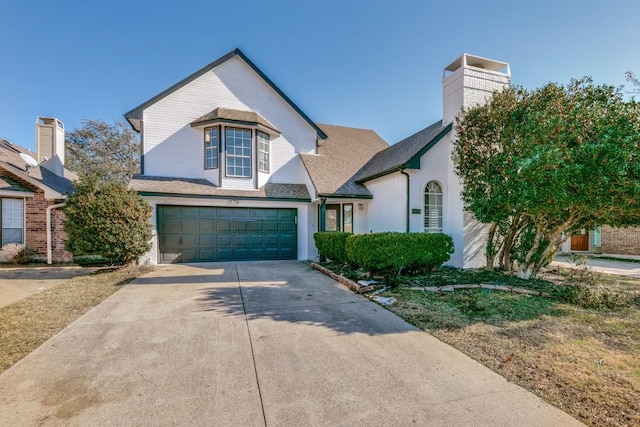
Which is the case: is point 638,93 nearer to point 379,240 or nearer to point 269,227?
point 379,240

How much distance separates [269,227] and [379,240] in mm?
6136

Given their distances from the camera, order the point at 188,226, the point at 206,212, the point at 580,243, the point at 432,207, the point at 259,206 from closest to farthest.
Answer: the point at 432,207 → the point at 188,226 → the point at 206,212 → the point at 259,206 → the point at 580,243

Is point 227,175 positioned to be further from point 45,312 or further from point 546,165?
point 546,165

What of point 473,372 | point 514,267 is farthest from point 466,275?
point 473,372

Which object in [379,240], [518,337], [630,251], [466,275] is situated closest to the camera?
[518,337]

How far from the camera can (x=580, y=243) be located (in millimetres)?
16328

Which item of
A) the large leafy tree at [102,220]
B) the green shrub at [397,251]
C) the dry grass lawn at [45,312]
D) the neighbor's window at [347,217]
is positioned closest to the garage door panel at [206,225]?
the large leafy tree at [102,220]

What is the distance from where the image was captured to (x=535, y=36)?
30.9ft

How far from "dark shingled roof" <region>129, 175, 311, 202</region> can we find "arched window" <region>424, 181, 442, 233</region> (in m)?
4.98

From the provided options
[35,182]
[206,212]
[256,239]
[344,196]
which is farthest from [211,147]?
[35,182]

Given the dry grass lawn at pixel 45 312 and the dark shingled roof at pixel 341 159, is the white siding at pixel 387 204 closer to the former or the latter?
the dark shingled roof at pixel 341 159

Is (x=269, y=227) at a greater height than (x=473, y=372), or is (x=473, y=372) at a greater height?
(x=269, y=227)

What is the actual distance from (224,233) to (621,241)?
19321mm

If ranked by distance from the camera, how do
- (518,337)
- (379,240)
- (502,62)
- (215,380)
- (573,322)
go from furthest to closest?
1. (502,62)
2. (379,240)
3. (573,322)
4. (518,337)
5. (215,380)
